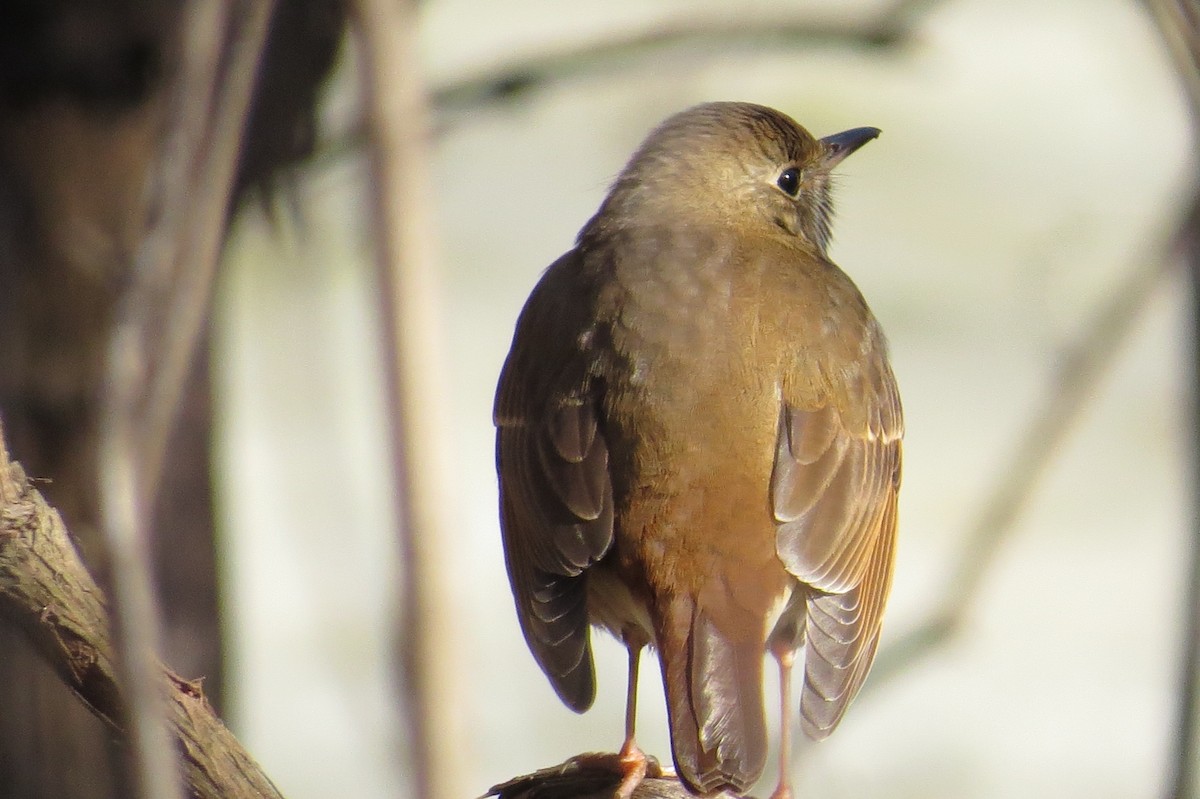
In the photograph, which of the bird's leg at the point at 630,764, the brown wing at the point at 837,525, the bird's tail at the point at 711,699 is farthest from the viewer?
the brown wing at the point at 837,525

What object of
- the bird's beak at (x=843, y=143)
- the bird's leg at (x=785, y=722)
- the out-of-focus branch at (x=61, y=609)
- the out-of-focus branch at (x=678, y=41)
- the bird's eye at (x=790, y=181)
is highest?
the out-of-focus branch at (x=678, y=41)

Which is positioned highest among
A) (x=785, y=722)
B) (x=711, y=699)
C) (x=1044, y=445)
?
(x=1044, y=445)

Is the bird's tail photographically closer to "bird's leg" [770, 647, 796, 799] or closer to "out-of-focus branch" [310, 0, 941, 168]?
"bird's leg" [770, 647, 796, 799]

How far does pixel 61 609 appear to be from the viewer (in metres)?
1.91

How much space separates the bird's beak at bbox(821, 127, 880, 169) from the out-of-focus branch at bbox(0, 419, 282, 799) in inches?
102

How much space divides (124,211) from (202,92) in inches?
91.9

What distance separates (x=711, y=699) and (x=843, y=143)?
1.87 meters

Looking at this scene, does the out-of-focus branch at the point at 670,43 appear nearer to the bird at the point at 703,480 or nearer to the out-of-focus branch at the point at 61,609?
the bird at the point at 703,480

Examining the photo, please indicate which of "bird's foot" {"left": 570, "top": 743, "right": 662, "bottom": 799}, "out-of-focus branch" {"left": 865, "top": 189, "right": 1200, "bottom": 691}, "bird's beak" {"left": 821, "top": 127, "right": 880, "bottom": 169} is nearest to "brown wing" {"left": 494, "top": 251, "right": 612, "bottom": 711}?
"bird's foot" {"left": 570, "top": 743, "right": 662, "bottom": 799}

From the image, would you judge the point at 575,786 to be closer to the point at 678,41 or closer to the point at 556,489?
the point at 556,489

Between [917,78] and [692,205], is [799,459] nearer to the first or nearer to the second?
[692,205]

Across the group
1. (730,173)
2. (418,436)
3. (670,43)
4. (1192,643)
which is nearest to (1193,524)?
(1192,643)

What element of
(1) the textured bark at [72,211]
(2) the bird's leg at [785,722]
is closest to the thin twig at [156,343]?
(2) the bird's leg at [785,722]

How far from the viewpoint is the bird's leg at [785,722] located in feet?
10.5
